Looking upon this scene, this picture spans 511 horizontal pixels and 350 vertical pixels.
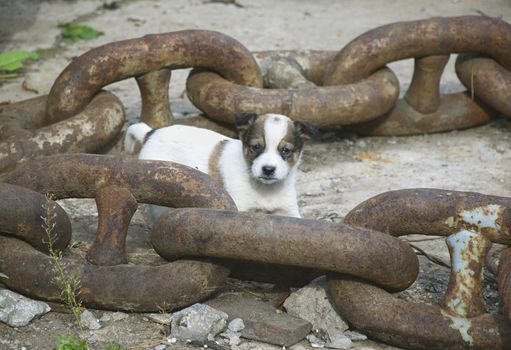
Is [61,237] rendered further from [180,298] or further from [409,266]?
[409,266]

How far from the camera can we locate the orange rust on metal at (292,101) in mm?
5191

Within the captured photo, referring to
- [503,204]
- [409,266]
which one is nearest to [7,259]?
[409,266]

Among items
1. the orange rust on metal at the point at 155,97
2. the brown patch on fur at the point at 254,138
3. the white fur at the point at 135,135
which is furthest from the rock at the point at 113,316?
the orange rust on metal at the point at 155,97

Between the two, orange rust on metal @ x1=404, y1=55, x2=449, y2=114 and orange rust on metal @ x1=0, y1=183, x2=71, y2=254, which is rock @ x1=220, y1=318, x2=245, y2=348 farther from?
orange rust on metal @ x1=404, y1=55, x2=449, y2=114

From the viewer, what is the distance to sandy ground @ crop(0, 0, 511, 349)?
4.03 metres

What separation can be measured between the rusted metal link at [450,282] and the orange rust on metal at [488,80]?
Result: 2.22 metres

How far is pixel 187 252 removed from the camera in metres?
3.43

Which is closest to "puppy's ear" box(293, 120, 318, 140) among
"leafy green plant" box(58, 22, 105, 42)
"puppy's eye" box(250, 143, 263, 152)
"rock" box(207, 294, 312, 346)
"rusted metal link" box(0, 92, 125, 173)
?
"puppy's eye" box(250, 143, 263, 152)

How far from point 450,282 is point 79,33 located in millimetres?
5151

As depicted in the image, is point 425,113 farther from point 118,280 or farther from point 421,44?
point 118,280

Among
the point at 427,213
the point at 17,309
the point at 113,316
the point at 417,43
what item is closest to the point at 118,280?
the point at 113,316

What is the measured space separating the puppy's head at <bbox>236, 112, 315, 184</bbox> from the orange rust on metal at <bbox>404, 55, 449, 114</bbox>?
47.2 inches

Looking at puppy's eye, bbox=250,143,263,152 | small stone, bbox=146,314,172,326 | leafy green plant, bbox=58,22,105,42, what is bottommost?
small stone, bbox=146,314,172,326

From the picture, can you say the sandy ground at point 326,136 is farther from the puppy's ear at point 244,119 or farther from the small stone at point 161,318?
the puppy's ear at point 244,119
